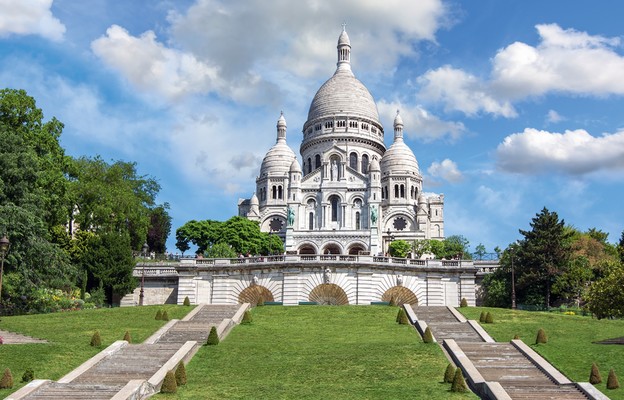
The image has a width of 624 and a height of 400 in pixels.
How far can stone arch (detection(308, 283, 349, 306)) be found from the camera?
5044 centimetres

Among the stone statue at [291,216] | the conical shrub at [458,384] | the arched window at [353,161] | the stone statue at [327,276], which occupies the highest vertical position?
the arched window at [353,161]

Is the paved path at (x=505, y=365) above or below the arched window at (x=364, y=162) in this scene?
below

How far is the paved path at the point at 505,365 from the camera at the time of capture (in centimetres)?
2438

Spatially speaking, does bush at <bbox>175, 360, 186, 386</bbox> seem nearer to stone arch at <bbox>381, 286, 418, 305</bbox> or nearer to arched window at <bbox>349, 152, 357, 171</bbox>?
stone arch at <bbox>381, 286, 418, 305</bbox>

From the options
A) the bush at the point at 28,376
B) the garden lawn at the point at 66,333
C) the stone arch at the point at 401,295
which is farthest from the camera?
the stone arch at the point at 401,295

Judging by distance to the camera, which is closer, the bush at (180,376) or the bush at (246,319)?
the bush at (180,376)

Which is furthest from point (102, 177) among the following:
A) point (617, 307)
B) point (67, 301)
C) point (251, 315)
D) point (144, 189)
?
point (617, 307)

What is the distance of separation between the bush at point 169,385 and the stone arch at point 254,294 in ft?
86.4

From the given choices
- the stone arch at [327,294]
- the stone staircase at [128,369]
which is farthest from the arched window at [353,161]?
the stone staircase at [128,369]

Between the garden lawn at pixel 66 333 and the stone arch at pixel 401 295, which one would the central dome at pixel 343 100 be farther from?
the garden lawn at pixel 66 333

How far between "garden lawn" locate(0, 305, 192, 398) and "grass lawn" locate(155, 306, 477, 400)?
4432mm

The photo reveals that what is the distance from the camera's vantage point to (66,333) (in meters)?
34.7

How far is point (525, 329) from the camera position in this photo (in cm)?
3591

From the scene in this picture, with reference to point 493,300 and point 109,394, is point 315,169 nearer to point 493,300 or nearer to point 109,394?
point 493,300
